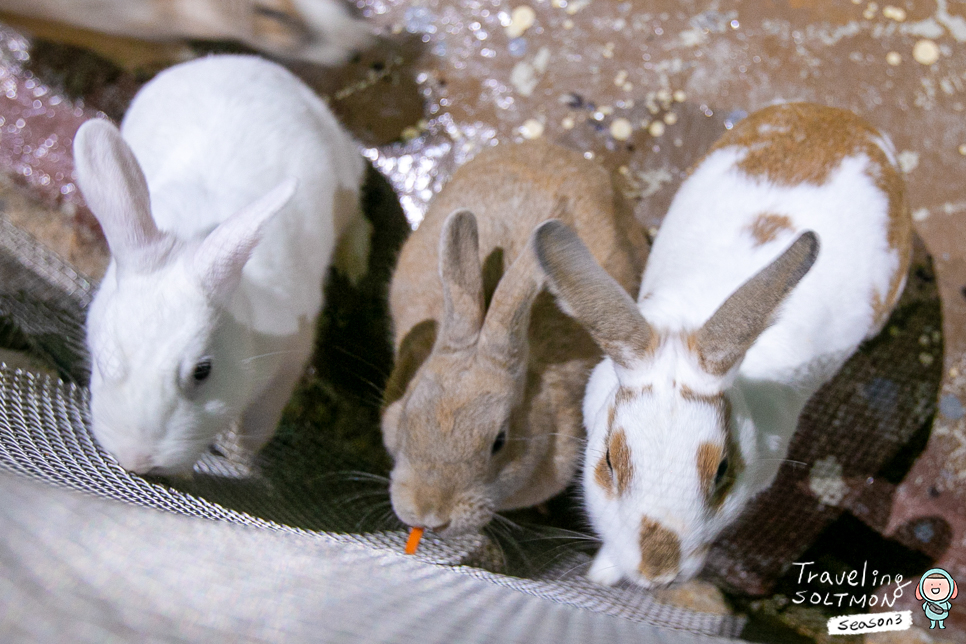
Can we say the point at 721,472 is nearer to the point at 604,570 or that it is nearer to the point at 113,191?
the point at 604,570

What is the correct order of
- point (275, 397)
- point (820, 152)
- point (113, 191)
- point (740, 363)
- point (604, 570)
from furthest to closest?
point (275, 397) < point (820, 152) < point (604, 570) < point (113, 191) < point (740, 363)

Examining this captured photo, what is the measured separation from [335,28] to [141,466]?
6.74 feet

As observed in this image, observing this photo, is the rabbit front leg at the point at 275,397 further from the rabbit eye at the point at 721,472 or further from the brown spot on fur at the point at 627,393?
the rabbit eye at the point at 721,472

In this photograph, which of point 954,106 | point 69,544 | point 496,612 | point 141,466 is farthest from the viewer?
point 954,106

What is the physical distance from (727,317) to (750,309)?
0.05 meters

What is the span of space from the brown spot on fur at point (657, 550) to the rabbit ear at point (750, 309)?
38 centimetres

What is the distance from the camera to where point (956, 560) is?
2258mm

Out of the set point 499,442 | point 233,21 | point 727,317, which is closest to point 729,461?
point 727,317

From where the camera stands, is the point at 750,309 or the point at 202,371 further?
the point at 202,371

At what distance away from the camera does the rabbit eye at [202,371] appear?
1.59m

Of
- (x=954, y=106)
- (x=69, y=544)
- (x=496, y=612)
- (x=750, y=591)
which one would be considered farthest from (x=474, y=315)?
(x=954, y=106)

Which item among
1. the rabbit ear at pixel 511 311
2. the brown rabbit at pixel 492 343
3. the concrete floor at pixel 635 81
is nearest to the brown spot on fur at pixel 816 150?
the brown rabbit at pixel 492 343

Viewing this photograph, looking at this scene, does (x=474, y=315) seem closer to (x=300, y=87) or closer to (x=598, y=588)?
(x=598, y=588)

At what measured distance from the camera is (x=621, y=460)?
1456 millimetres
